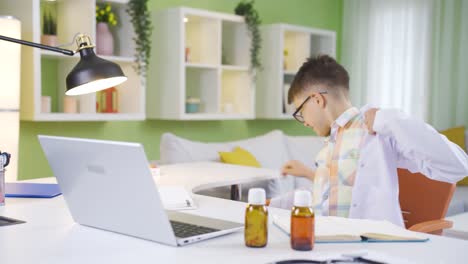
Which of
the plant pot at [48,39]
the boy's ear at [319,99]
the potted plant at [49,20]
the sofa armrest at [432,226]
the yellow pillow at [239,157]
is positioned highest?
the potted plant at [49,20]

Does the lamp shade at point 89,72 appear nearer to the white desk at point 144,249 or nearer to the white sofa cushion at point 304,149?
the white desk at point 144,249

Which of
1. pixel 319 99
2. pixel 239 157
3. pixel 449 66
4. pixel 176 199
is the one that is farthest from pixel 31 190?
pixel 449 66

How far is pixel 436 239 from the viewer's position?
150 cm

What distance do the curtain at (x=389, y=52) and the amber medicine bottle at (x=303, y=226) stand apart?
4853mm

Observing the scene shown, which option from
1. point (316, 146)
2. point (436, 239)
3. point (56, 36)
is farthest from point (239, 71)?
point (436, 239)

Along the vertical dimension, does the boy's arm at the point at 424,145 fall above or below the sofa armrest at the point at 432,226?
above

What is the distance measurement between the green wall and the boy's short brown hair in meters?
2.43

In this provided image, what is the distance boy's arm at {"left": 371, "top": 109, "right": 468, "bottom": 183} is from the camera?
6.15 ft

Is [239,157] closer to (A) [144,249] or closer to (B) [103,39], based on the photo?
(B) [103,39]

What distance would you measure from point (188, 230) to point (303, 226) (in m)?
0.32

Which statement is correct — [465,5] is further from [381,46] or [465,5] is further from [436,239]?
[436,239]

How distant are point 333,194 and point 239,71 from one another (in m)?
3.17

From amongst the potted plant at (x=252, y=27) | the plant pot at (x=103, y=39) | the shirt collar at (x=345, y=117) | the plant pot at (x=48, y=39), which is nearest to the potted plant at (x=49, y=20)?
the plant pot at (x=48, y=39)

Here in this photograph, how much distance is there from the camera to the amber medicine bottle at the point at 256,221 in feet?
4.48
